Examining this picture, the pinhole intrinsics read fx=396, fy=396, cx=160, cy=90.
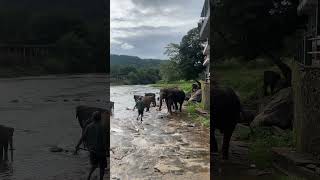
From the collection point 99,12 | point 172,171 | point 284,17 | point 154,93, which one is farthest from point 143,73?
point 284,17

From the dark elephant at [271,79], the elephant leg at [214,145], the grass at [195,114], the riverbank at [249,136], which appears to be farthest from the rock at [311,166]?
the grass at [195,114]

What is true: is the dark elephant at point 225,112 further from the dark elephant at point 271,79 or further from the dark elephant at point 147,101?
the dark elephant at point 147,101

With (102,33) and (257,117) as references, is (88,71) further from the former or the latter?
(257,117)

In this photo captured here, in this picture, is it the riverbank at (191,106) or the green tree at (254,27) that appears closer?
the green tree at (254,27)

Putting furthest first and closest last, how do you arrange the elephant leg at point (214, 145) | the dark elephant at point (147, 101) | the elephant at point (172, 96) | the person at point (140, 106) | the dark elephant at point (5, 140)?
the elephant at point (172, 96)
the dark elephant at point (147, 101)
the person at point (140, 106)
the elephant leg at point (214, 145)
the dark elephant at point (5, 140)

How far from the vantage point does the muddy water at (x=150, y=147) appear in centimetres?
636

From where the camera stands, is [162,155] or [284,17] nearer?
[284,17]

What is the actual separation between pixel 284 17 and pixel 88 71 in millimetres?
2597

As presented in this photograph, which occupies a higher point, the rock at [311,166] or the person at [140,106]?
the person at [140,106]

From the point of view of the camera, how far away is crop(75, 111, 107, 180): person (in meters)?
4.90

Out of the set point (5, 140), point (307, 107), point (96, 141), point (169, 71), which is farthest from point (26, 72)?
point (307, 107)

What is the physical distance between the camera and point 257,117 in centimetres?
528

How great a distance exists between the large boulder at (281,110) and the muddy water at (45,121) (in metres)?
2.17

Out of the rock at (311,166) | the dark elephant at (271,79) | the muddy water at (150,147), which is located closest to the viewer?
the rock at (311,166)
